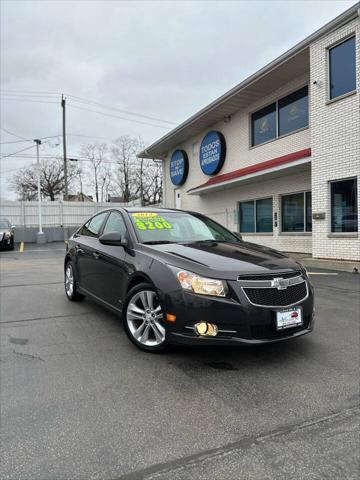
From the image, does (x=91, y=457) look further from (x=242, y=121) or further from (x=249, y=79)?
(x=242, y=121)

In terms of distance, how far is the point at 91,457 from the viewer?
222 cm

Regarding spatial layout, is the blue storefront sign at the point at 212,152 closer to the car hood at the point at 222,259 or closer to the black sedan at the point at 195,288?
the black sedan at the point at 195,288

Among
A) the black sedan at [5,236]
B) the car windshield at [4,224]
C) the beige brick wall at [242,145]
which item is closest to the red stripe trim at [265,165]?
the beige brick wall at [242,145]

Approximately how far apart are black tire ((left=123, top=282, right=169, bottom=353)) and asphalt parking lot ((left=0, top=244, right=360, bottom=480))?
11cm

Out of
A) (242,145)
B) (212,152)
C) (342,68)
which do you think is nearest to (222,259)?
(342,68)

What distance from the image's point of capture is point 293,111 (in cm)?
1257

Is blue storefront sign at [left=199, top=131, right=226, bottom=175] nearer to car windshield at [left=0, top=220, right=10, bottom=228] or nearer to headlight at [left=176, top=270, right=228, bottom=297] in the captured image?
car windshield at [left=0, top=220, right=10, bottom=228]

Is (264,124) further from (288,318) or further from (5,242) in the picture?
(5,242)

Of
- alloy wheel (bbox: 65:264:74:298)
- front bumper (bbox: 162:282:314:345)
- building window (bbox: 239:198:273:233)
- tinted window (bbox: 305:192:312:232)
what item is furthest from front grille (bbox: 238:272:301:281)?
building window (bbox: 239:198:273:233)

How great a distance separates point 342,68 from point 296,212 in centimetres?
445

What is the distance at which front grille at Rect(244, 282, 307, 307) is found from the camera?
3344mm

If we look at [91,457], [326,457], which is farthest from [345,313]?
[91,457]

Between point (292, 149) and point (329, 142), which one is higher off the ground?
point (292, 149)

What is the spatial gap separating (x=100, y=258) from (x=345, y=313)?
11.7 feet
